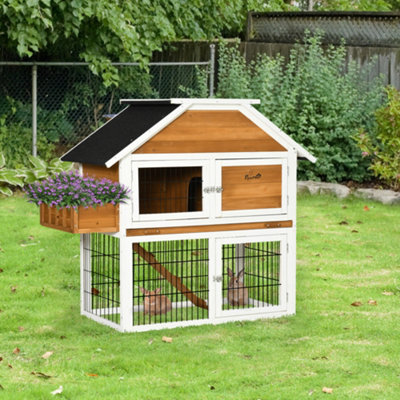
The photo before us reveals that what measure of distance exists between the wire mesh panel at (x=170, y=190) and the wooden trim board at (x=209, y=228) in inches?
16.2

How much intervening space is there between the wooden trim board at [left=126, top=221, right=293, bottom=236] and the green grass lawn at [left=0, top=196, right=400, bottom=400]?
0.72 metres

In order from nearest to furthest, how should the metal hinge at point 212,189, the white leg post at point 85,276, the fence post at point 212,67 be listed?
1. the metal hinge at point 212,189
2. the white leg post at point 85,276
3. the fence post at point 212,67

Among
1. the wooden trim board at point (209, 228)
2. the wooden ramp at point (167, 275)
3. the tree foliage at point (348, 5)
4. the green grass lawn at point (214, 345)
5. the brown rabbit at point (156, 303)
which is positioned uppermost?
the tree foliage at point (348, 5)

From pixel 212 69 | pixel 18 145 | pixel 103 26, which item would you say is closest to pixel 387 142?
pixel 212 69

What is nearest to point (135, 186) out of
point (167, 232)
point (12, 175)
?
point (167, 232)

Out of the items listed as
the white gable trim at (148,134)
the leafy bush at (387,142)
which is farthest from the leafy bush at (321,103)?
the white gable trim at (148,134)

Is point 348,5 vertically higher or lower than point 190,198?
higher

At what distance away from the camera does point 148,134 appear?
245 inches

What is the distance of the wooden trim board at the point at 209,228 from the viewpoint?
249 inches

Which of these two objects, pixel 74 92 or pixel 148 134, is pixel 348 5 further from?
pixel 148 134

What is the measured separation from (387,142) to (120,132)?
6.81 metres

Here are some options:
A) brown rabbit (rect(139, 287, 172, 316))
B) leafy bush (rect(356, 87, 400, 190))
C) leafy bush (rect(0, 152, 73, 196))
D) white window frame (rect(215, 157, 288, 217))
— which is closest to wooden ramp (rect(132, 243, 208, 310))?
brown rabbit (rect(139, 287, 172, 316))

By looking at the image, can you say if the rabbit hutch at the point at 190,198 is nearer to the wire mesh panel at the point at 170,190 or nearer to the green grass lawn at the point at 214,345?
the wire mesh panel at the point at 170,190

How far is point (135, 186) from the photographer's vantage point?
247 inches
